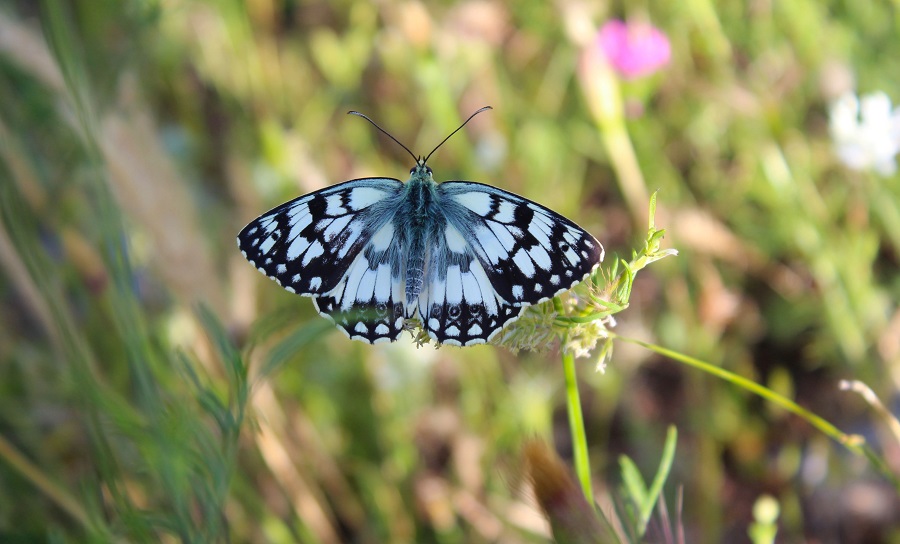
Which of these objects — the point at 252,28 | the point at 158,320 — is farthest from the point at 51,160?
the point at 252,28

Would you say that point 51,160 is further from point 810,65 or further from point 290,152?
point 810,65

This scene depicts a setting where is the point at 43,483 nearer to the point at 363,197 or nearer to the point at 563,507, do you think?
the point at 363,197

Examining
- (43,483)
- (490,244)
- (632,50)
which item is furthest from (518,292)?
(632,50)

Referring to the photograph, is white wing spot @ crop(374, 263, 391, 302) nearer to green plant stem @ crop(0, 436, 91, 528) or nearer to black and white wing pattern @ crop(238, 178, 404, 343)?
black and white wing pattern @ crop(238, 178, 404, 343)

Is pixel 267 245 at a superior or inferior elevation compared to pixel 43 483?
superior

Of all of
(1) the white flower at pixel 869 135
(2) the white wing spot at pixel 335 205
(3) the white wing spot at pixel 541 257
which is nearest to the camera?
(3) the white wing spot at pixel 541 257

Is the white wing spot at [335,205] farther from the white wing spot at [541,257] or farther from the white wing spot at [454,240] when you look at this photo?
the white wing spot at [541,257]

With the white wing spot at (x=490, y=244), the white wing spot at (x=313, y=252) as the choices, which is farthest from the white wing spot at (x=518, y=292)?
the white wing spot at (x=313, y=252)
